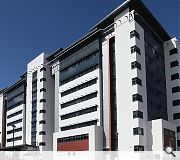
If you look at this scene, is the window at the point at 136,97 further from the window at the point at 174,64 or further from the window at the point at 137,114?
the window at the point at 174,64

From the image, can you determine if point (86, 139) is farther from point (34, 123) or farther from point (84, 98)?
point (34, 123)

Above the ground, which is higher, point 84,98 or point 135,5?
point 135,5

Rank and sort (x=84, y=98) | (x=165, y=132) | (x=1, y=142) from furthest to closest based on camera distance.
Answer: (x=1, y=142) < (x=84, y=98) < (x=165, y=132)

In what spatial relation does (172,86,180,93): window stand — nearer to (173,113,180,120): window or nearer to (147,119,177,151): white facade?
(173,113,180,120): window

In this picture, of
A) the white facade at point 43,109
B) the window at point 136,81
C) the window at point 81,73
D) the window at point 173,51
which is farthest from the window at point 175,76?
the white facade at point 43,109

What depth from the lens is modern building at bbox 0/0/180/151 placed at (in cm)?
6375

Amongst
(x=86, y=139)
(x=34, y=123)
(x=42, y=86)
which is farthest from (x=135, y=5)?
(x=34, y=123)

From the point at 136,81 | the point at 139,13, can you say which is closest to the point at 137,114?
the point at 136,81

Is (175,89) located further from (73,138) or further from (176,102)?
(73,138)

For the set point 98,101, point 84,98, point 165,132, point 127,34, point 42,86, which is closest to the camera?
point 165,132

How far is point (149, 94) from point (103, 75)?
11.9 m

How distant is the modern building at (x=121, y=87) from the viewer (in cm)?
6375

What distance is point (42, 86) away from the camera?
319 feet

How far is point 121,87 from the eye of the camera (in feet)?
219
